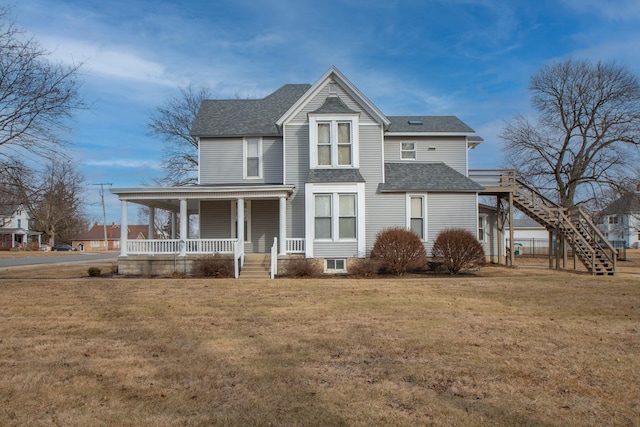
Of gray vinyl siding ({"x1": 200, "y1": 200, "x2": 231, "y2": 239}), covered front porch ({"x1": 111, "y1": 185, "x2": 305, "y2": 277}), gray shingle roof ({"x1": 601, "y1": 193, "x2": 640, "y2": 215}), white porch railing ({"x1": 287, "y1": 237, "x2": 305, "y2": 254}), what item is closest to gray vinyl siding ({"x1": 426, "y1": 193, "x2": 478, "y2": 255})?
white porch railing ({"x1": 287, "y1": 237, "x2": 305, "y2": 254})

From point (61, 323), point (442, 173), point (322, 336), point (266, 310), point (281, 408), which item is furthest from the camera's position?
point (442, 173)

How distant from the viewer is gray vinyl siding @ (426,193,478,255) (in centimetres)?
2152

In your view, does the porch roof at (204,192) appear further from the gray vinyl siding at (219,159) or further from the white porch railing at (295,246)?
the gray vinyl siding at (219,159)

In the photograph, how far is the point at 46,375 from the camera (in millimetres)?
6180

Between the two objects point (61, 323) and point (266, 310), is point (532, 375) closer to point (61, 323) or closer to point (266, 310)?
point (266, 310)

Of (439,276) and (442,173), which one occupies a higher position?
(442,173)

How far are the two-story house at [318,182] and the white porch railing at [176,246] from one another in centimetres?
4

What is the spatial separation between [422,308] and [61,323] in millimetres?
7565

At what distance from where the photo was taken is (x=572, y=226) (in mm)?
21641

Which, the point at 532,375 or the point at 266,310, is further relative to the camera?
the point at 266,310

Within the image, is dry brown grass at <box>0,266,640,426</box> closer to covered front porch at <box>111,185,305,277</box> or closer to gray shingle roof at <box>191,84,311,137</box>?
covered front porch at <box>111,185,305,277</box>

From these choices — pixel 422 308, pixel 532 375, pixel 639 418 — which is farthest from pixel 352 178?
pixel 639 418

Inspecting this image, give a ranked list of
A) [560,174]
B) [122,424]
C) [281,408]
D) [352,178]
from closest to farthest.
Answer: [122,424], [281,408], [352,178], [560,174]

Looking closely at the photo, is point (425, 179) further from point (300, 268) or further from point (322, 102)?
point (300, 268)
